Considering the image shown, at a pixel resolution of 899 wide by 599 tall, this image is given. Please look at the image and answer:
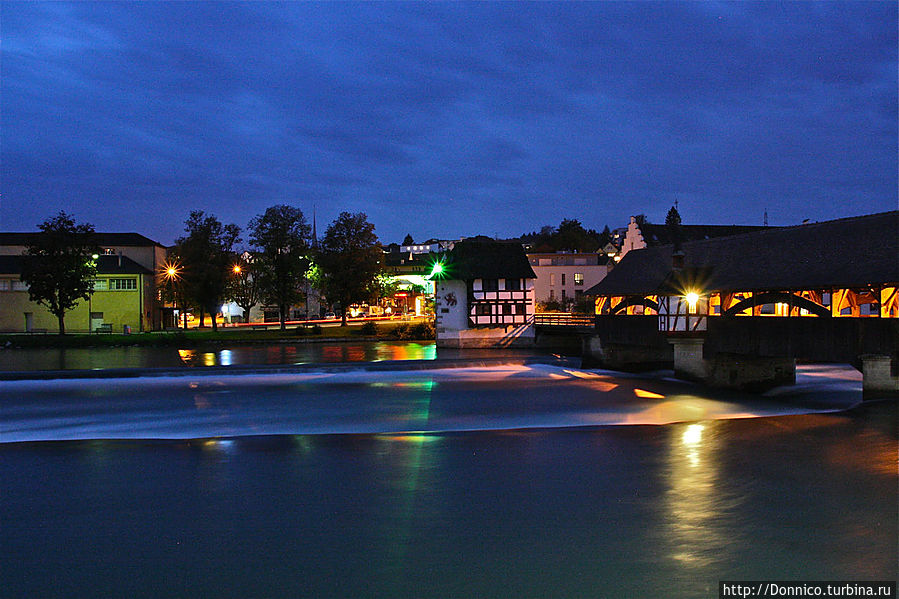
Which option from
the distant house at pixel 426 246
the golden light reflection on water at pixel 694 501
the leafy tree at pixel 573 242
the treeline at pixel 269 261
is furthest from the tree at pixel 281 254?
the distant house at pixel 426 246

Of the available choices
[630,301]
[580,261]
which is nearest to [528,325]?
[630,301]

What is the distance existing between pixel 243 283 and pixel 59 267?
15.0 metres

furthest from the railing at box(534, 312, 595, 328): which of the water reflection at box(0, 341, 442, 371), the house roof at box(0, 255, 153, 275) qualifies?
the house roof at box(0, 255, 153, 275)

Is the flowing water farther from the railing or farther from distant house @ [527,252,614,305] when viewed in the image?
distant house @ [527,252,614,305]

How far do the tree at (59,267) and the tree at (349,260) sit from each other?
657 inches

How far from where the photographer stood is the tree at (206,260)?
52.1 metres

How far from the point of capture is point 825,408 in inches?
813

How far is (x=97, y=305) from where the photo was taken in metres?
54.0

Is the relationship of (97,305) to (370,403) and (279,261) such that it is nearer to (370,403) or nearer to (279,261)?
(279,261)

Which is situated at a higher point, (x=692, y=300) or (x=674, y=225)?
(x=674, y=225)

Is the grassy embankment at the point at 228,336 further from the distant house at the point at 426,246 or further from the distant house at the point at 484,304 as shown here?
the distant house at the point at 426,246

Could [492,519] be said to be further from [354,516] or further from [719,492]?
[719,492]

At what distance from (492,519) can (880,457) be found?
8622 mm

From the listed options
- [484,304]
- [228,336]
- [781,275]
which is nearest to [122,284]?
[228,336]
